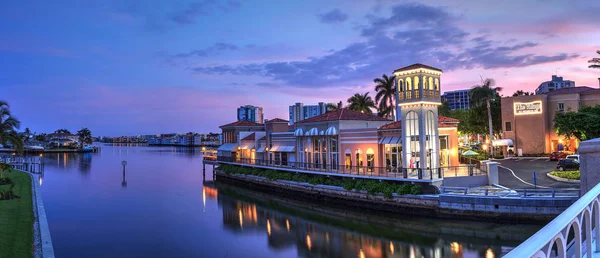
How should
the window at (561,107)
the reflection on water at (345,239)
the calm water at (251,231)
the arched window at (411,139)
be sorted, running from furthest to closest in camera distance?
the window at (561,107) < the arched window at (411,139) < the calm water at (251,231) < the reflection on water at (345,239)

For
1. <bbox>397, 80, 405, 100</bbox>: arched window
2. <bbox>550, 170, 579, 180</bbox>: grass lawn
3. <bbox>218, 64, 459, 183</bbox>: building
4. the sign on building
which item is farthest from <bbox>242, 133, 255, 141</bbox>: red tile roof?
the sign on building

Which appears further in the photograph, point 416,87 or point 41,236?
point 416,87

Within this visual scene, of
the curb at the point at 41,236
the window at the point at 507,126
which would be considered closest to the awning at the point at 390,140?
the curb at the point at 41,236

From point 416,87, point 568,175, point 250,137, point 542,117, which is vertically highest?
point 416,87

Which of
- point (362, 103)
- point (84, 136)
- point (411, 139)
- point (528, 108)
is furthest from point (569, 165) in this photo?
point (84, 136)

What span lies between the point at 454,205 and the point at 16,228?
77.7 feet

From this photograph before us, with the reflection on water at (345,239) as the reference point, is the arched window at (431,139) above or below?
above

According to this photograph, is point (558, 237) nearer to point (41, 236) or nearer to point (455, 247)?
point (455, 247)

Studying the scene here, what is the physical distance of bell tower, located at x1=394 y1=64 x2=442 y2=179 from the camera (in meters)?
29.7

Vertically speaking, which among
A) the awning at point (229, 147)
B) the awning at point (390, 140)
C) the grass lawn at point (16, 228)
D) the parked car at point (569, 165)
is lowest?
the grass lawn at point (16, 228)

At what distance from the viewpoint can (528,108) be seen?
4912 centimetres

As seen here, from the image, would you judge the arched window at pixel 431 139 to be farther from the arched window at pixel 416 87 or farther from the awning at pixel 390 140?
the awning at pixel 390 140

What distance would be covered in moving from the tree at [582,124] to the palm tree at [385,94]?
2169cm

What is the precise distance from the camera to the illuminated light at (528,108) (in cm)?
4834
